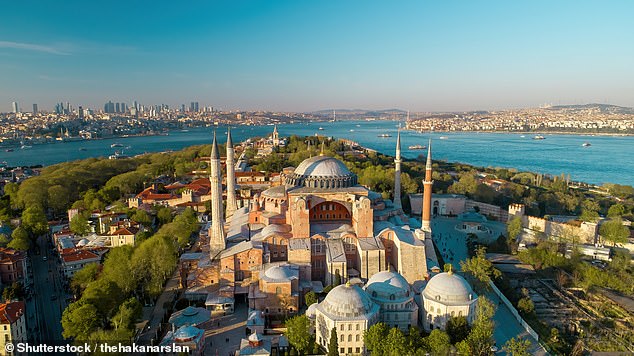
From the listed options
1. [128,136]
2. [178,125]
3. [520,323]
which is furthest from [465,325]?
[178,125]

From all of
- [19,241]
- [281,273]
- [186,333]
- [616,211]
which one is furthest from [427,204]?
[19,241]

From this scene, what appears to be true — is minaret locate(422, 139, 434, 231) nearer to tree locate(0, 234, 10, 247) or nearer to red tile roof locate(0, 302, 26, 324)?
red tile roof locate(0, 302, 26, 324)

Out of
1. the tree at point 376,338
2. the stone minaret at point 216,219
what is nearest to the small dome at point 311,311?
the tree at point 376,338

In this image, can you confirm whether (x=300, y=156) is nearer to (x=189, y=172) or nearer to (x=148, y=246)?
(x=189, y=172)

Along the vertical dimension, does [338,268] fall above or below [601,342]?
above

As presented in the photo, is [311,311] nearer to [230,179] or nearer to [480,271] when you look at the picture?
[480,271]

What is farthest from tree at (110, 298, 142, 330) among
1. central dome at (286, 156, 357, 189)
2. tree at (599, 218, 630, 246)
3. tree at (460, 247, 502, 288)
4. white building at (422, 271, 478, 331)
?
tree at (599, 218, 630, 246)

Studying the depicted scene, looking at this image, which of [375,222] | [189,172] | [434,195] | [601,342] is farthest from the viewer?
[189,172]
